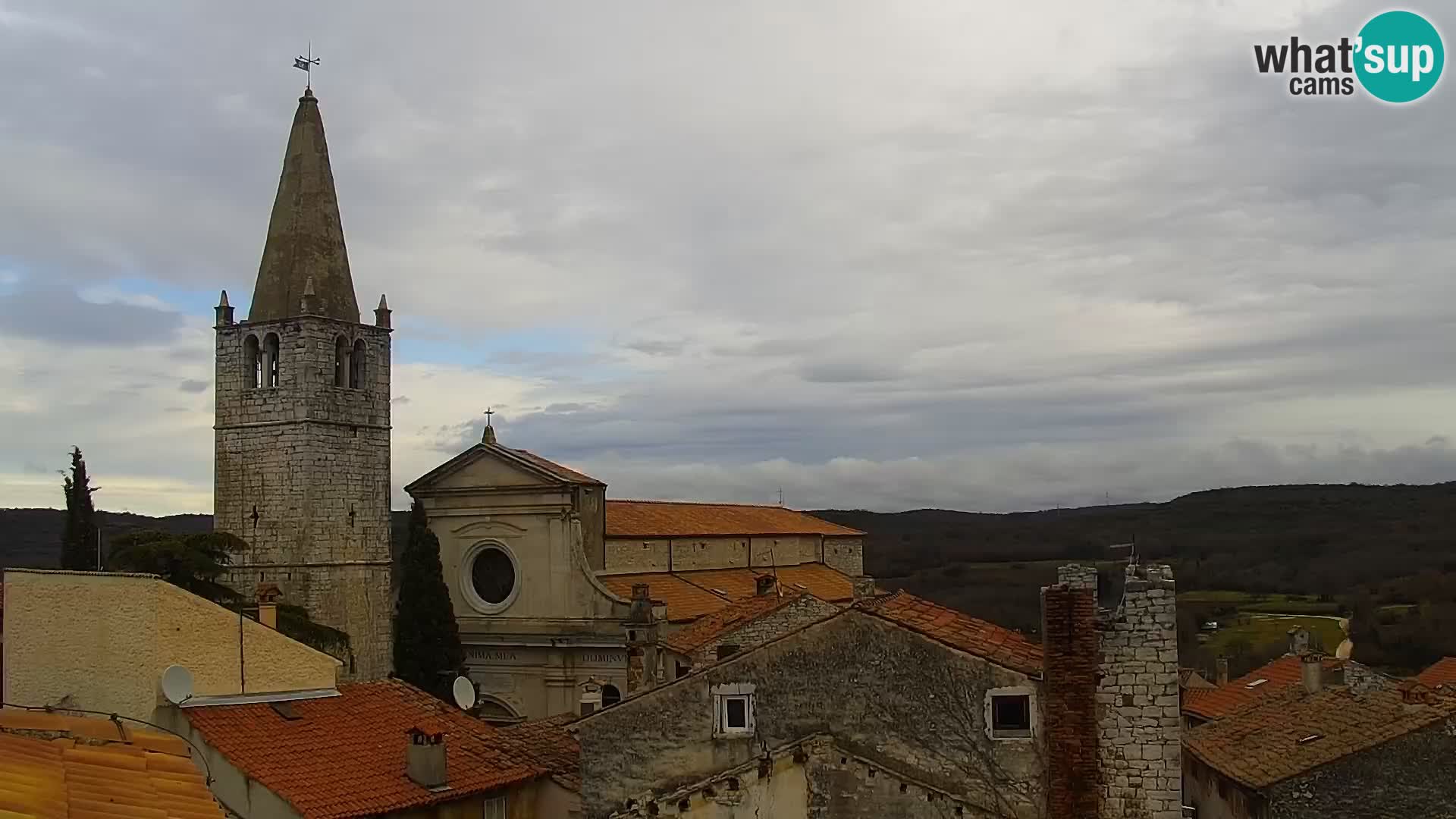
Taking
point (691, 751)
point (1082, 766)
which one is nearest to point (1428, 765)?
point (1082, 766)

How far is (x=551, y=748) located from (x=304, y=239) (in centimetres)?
2555

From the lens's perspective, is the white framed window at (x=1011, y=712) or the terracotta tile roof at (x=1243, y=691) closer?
the white framed window at (x=1011, y=712)

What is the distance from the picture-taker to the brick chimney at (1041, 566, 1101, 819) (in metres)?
16.0

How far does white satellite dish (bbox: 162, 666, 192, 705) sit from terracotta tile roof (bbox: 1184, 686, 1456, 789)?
1503 cm

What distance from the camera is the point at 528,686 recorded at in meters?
43.0

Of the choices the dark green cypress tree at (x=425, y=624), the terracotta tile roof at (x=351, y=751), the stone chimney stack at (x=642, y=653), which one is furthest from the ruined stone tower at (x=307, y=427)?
the terracotta tile roof at (x=351, y=751)

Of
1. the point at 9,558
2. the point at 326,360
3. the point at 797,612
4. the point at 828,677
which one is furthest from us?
the point at 9,558

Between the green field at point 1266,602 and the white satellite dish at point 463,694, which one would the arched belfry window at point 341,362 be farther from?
the green field at point 1266,602

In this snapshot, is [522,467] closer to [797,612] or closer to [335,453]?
[335,453]

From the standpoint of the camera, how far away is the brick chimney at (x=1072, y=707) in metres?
16.0

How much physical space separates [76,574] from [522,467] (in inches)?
965

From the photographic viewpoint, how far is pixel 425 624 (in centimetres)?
4122

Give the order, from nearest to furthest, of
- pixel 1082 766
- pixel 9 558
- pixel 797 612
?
pixel 1082 766 < pixel 797 612 < pixel 9 558

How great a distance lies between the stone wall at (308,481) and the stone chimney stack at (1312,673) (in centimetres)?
2749
